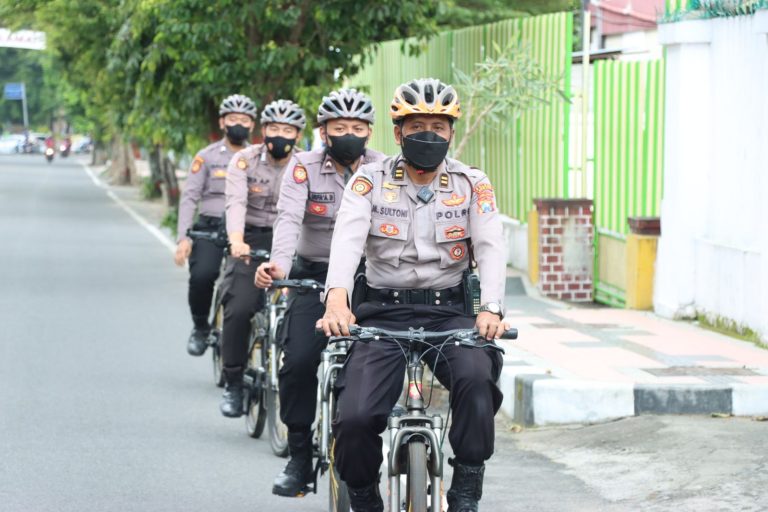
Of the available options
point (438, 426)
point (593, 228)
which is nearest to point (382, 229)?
point (438, 426)

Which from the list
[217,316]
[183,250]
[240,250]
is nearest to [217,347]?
[217,316]

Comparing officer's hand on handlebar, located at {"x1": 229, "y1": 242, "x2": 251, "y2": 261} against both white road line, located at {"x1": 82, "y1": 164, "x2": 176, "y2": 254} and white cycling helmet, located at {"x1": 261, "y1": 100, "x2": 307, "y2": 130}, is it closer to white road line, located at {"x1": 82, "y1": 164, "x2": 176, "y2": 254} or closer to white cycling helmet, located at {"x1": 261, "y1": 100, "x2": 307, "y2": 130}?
white cycling helmet, located at {"x1": 261, "y1": 100, "x2": 307, "y2": 130}

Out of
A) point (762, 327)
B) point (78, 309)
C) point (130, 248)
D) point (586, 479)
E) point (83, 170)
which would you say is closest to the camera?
point (586, 479)

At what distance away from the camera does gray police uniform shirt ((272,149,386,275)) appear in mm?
7332

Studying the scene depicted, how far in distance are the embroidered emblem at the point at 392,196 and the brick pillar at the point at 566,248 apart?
913 centimetres

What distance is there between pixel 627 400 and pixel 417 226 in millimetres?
3574

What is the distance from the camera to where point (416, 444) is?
17.2 ft

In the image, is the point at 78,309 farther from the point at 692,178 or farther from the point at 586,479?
the point at 586,479

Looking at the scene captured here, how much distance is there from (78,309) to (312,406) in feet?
29.7

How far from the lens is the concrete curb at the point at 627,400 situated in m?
8.96

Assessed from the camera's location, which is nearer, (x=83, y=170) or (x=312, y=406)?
(x=312, y=406)

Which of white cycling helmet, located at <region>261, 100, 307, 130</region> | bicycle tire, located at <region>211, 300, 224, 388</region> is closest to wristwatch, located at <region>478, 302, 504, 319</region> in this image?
white cycling helmet, located at <region>261, 100, 307, 130</region>

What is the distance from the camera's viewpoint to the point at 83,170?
243ft

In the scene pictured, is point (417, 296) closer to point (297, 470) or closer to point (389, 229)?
point (389, 229)
